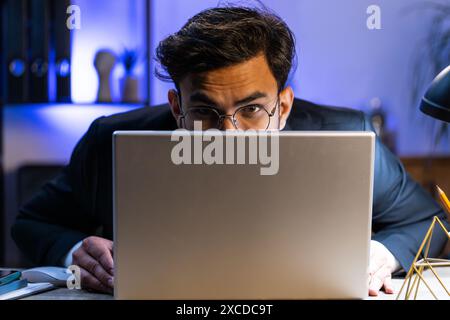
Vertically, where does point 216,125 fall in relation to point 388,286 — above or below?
above

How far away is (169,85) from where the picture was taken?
371 centimetres

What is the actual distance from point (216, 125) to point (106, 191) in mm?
454

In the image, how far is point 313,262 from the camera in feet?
3.17

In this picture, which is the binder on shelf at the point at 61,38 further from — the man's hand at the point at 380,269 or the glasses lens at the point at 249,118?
the man's hand at the point at 380,269

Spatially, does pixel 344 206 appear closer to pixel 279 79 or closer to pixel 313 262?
pixel 313 262

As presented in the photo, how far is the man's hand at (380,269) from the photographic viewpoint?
1200 mm

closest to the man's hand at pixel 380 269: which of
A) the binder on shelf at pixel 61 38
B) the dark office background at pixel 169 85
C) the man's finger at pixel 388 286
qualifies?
the man's finger at pixel 388 286

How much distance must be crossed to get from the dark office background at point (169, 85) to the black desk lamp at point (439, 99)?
217 centimetres

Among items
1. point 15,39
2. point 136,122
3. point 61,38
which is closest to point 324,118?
point 136,122

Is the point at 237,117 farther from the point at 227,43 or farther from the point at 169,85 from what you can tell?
the point at 169,85

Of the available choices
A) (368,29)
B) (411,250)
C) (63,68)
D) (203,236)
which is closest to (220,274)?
(203,236)

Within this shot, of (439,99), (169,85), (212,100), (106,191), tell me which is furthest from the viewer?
(169,85)

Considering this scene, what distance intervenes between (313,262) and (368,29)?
2.82m

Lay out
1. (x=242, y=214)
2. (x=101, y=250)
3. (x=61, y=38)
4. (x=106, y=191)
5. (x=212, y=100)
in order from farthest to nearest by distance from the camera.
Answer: (x=61, y=38) < (x=106, y=191) < (x=212, y=100) < (x=101, y=250) < (x=242, y=214)
